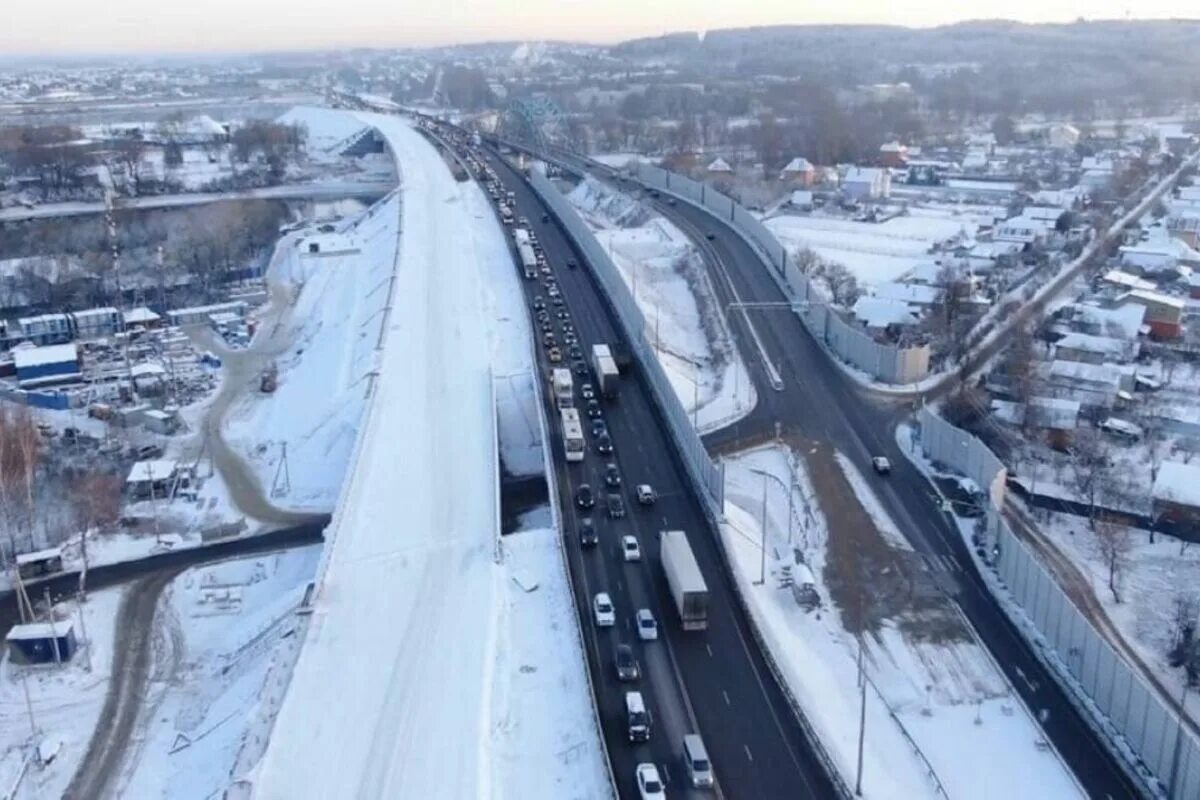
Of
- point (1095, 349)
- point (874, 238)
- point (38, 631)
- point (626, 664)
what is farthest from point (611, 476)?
point (874, 238)

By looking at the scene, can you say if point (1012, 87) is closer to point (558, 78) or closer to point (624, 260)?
point (558, 78)

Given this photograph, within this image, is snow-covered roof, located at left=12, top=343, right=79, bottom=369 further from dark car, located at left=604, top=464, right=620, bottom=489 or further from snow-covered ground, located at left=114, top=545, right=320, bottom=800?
dark car, located at left=604, top=464, right=620, bottom=489

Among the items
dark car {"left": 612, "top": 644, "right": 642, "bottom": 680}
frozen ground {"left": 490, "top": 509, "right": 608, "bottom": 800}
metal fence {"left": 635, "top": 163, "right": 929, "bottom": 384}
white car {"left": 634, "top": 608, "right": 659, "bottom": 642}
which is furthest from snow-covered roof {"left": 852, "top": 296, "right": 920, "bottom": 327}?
dark car {"left": 612, "top": 644, "right": 642, "bottom": 680}

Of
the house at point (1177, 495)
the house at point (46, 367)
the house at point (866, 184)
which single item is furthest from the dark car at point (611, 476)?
the house at point (866, 184)

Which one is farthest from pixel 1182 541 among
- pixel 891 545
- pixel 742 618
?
pixel 742 618

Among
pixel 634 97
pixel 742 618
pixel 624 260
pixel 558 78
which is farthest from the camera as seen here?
pixel 558 78

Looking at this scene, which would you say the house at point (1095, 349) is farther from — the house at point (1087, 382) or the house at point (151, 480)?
the house at point (151, 480)

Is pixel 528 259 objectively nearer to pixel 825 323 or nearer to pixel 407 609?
pixel 825 323

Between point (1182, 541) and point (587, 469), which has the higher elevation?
point (587, 469)
